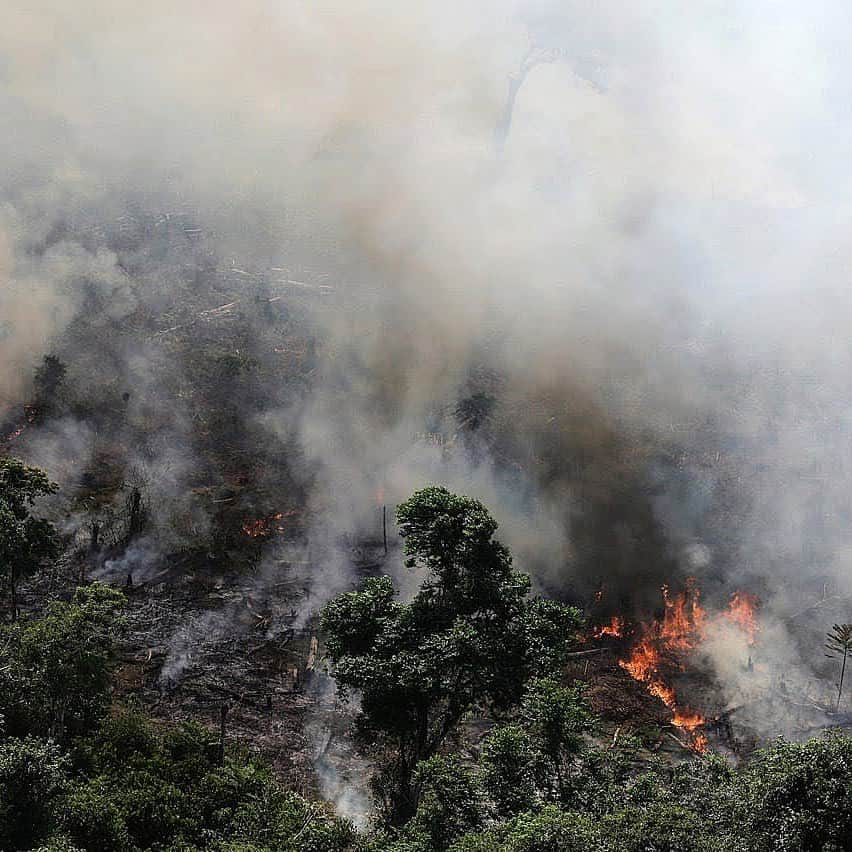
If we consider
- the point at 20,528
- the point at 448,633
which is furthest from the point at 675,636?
the point at 20,528

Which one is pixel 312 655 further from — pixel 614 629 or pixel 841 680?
pixel 841 680

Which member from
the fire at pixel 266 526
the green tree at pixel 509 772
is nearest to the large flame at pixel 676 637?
the fire at pixel 266 526

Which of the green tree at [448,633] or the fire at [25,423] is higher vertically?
Result: the fire at [25,423]

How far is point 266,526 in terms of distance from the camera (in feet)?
154

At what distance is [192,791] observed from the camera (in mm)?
27484

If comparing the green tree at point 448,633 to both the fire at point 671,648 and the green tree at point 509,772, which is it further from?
the fire at point 671,648

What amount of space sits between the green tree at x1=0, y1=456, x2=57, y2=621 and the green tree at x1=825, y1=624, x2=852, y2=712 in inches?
1444

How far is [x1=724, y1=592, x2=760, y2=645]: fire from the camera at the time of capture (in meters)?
46.9

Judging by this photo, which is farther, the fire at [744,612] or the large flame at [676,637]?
Answer: the fire at [744,612]

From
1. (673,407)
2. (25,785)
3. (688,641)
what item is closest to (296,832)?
(25,785)

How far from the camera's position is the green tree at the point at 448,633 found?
1138 inches

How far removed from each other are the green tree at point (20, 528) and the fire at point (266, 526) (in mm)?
9530

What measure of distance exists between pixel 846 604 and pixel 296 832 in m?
34.8

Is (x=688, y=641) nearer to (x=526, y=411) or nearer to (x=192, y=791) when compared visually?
(x=526, y=411)
